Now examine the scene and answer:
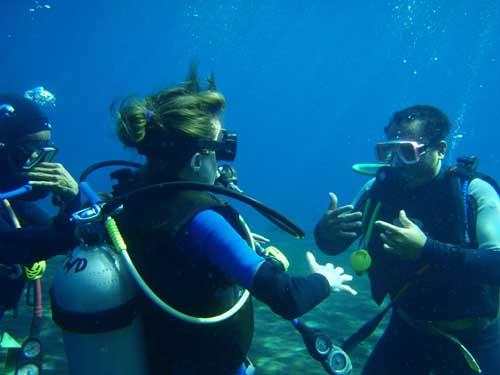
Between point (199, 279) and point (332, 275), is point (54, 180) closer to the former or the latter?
point (199, 279)

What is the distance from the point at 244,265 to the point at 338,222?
1996 millimetres

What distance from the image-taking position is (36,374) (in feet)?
10.7

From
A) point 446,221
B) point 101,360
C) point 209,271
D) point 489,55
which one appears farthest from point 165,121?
point 489,55

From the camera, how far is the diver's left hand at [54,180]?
384 cm

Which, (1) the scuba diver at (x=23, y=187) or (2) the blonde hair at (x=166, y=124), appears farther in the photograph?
(1) the scuba diver at (x=23, y=187)

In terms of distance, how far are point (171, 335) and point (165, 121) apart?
49.2 inches

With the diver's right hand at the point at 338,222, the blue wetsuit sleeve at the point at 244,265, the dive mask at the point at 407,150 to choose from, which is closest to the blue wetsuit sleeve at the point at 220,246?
the blue wetsuit sleeve at the point at 244,265

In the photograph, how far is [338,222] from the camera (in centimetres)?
391

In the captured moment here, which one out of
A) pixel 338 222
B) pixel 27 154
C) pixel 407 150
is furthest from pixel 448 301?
pixel 27 154

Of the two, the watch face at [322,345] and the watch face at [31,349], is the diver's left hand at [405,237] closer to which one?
the watch face at [322,345]

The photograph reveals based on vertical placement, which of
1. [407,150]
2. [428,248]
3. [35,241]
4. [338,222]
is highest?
[407,150]

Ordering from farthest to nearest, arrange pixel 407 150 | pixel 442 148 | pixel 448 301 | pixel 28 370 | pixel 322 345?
pixel 442 148 < pixel 407 150 < pixel 448 301 < pixel 28 370 < pixel 322 345

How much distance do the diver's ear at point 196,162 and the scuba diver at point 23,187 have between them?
1.48m

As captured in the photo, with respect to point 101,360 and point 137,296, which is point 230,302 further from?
point 101,360
